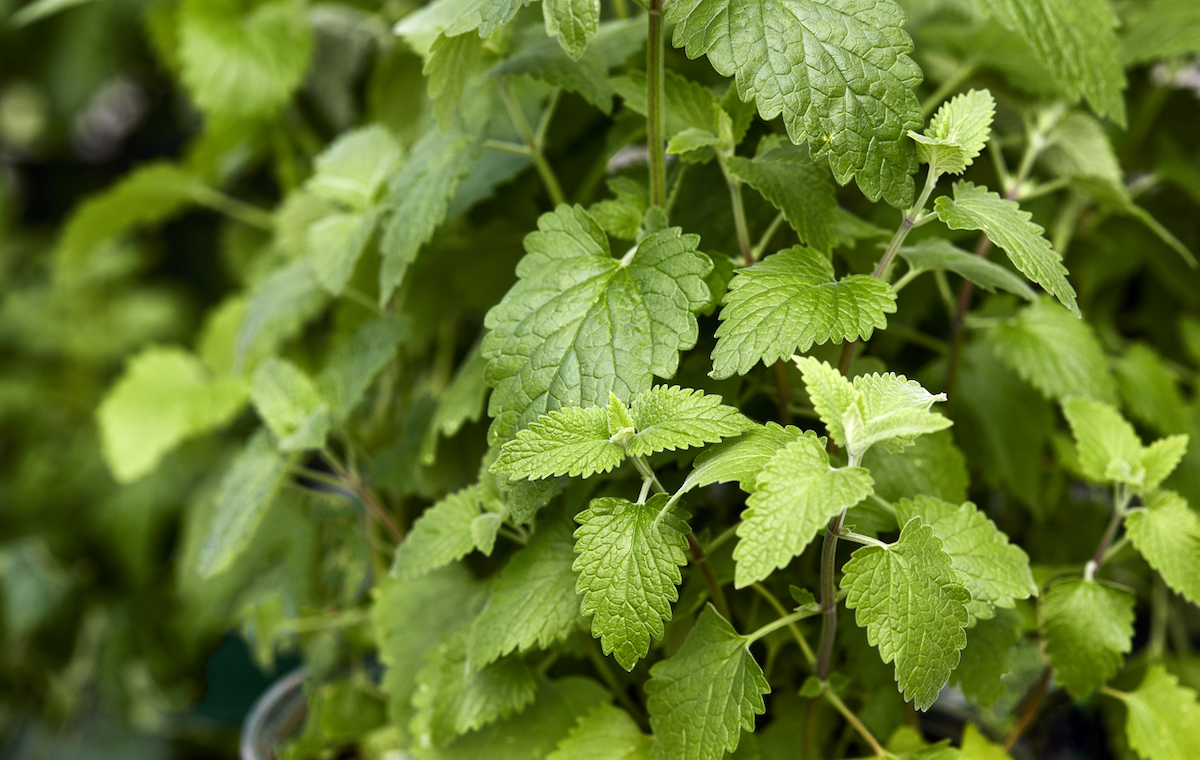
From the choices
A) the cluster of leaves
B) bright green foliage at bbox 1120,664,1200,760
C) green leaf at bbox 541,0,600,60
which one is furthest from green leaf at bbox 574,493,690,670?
bright green foliage at bbox 1120,664,1200,760

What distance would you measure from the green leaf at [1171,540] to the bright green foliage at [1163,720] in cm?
7

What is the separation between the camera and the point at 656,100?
0.46 meters

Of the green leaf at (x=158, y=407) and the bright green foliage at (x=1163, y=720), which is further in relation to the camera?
the green leaf at (x=158, y=407)

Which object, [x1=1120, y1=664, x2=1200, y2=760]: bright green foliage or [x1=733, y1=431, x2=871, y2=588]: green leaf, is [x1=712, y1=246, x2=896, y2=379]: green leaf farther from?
[x1=1120, y1=664, x2=1200, y2=760]: bright green foliage

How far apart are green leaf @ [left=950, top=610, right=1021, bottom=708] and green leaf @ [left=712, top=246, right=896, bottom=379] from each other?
0.20 m

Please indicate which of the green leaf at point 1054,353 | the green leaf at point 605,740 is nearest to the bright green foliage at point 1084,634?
the green leaf at point 1054,353

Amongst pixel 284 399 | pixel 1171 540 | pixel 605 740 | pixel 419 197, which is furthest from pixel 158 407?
pixel 1171 540

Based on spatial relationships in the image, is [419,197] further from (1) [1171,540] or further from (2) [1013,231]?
(1) [1171,540]

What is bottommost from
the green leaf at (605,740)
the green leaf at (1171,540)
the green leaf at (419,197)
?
the green leaf at (1171,540)

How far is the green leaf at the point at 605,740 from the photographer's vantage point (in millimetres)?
486

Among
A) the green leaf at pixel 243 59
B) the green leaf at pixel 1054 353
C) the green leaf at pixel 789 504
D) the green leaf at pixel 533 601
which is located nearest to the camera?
the green leaf at pixel 789 504

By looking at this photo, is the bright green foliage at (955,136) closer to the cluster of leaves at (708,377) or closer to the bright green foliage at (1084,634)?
the cluster of leaves at (708,377)

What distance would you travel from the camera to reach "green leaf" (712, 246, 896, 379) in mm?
397

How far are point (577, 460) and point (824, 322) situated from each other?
0.40ft
